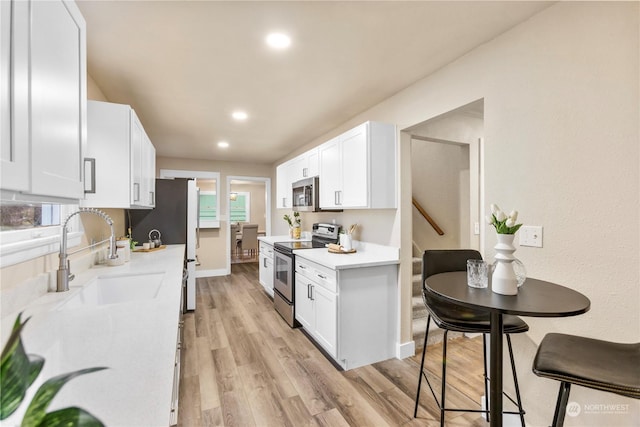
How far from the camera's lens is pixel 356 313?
2.43 m

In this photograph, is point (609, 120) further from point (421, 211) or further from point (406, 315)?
point (421, 211)

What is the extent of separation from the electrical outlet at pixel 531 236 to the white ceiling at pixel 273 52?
121 centimetres

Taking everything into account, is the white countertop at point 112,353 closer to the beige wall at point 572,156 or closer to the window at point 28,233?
the window at point 28,233

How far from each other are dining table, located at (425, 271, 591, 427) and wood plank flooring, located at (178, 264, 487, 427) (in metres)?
0.80

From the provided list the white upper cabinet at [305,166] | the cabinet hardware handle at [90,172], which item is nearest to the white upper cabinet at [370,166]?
→ the white upper cabinet at [305,166]

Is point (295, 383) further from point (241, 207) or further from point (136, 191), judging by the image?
point (241, 207)

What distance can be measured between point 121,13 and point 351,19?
4.21ft

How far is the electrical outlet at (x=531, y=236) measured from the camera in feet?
5.25

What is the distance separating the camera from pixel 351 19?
5.33ft

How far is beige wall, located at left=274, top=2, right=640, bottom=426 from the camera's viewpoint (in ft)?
4.22

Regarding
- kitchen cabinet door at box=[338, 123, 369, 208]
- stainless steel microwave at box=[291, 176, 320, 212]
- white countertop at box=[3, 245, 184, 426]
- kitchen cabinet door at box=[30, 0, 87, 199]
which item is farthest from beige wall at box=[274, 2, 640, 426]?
kitchen cabinet door at box=[30, 0, 87, 199]

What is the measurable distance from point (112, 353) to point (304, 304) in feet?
7.25

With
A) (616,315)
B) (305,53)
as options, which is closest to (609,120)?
(616,315)

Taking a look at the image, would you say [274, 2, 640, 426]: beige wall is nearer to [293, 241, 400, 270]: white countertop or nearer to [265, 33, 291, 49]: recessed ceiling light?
[293, 241, 400, 270]: white countertop
